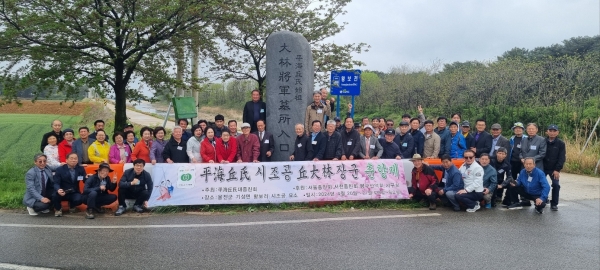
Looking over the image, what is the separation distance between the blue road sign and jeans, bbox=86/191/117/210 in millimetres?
8549

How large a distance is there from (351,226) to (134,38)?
840 centimetres

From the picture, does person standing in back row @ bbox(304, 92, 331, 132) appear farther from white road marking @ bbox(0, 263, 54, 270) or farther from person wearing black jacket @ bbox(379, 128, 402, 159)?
white road marking @ bbox(0, 263, 54, 270)

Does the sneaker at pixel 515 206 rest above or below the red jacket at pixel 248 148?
below

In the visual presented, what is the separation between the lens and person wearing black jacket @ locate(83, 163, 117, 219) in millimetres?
7172

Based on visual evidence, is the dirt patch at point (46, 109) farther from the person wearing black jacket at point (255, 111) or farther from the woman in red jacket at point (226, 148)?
the woman in red jacket at point (226, 148)

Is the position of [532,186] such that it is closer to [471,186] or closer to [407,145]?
[471,186]

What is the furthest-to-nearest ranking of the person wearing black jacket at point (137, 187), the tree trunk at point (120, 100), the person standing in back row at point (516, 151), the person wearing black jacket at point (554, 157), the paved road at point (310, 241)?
1. the tree trunk at point (120, 100)
2. the person standing in back row at point (516, 151)
3. the person wearing black jacket at point (554, 157)
4. the person wearing black jacket at point (137, 187)
5. the paved road at point (310, 241)

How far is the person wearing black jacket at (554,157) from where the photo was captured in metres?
7.87

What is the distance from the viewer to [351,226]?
6496 mm

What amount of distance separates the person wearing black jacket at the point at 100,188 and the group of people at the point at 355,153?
2 cm

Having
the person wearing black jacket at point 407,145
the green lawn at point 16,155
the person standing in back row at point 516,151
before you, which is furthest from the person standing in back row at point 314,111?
the green lawn at point 16,155

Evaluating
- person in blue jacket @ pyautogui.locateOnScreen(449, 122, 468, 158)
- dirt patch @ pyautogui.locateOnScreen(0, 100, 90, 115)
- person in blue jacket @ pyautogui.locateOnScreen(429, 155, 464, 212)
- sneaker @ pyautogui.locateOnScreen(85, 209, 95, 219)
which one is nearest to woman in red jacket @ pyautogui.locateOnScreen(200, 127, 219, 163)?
sneaker @ pyautogui.locateOnScreen(85, 209, 95, 219)

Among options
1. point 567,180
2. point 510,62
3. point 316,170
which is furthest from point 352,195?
point 510,62

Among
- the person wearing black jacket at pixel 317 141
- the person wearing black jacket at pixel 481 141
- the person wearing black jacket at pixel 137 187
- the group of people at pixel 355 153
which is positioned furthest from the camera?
the person wearing black jacket at pixel 481 141
